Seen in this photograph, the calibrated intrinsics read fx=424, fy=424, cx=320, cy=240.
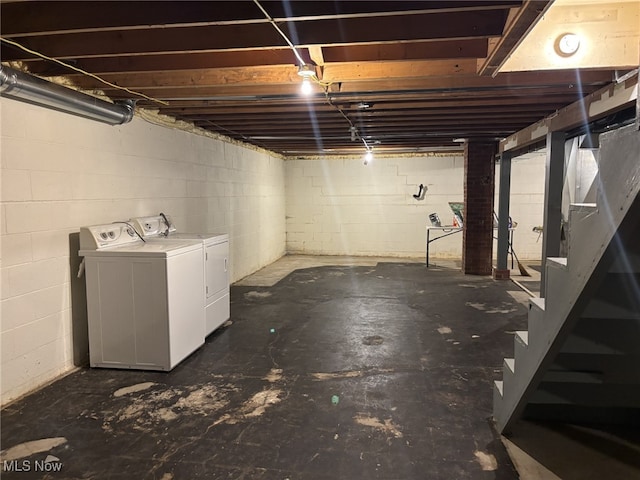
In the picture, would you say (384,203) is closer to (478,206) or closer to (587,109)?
(478,206)

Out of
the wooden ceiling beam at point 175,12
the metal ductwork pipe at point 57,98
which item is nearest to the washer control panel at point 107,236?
the metal ductwork pipe at point 57,98

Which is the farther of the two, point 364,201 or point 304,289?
point 364,201

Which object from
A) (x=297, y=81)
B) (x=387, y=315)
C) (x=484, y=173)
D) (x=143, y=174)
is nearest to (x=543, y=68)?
(x=297, y=81)

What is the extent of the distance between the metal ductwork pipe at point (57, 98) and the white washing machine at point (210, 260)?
3.09ft

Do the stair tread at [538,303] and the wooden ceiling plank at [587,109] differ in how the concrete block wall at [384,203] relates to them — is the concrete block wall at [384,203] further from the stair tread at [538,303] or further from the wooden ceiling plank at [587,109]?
the stair tread at [538,303]

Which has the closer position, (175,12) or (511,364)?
(175,12)

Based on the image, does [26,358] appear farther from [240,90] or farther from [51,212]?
[240,90]

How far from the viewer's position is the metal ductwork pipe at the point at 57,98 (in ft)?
8.80

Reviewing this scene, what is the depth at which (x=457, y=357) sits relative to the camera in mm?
3631

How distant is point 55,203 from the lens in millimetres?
3162

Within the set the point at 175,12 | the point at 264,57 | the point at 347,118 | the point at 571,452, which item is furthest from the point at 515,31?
the point at 347,118

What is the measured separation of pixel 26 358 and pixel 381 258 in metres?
7.18

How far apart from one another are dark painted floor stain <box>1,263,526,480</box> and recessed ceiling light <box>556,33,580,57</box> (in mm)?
2404

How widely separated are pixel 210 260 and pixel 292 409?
5.98 feet
